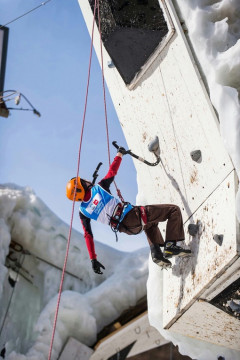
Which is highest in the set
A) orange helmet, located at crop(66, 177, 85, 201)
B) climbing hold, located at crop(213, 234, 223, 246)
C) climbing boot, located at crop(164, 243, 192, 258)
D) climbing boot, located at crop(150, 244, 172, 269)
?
orange helmet, located at crop(66, 177, 85, 201)

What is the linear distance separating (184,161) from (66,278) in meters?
5.45

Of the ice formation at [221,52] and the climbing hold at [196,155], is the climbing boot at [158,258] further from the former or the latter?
the ice formation at [221,52]

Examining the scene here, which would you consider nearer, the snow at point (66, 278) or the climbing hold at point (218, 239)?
the climbing hold at point (218, 239)

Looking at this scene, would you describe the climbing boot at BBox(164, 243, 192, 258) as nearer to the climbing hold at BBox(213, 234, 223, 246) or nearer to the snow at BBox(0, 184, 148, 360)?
the climbing hold at BBox(213, 234, 223, 246)

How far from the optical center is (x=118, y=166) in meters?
3.46

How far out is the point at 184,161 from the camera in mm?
3400

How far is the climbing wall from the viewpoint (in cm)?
291

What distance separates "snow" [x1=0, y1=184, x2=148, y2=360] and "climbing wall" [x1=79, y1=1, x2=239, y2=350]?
11.7ft

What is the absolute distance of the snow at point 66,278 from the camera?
6695 mm

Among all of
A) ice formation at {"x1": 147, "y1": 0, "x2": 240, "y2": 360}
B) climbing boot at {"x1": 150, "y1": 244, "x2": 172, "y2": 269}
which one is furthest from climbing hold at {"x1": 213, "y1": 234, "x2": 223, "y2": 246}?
climbing boot at {"x1": 150, "y1": 244, "x2": 172, "y2": 269}

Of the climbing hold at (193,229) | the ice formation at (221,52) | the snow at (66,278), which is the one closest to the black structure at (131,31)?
the ice formation at (221,52)

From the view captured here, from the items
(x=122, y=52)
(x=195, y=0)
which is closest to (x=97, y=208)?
(x=122, y=52)

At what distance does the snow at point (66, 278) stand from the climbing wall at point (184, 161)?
3.56m

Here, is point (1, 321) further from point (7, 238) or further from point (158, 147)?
point (158, 147)
